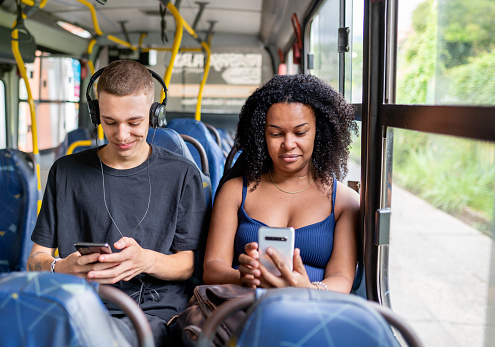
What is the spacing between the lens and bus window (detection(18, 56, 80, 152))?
5020 mm

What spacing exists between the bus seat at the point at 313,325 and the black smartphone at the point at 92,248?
61 cm

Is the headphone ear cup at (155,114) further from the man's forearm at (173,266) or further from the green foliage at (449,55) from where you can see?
the green foliage at (449,55)

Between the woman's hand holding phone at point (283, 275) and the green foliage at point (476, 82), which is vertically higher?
the green foliage at point (476, 82)

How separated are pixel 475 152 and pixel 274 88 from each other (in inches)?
35.1

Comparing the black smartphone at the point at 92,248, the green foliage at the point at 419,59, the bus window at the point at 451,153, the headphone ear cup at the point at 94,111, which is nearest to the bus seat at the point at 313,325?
the bus window at the point at 451,153

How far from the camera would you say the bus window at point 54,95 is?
5020 mm

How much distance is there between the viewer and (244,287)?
4.77 feet

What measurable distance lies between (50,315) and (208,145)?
2219mm

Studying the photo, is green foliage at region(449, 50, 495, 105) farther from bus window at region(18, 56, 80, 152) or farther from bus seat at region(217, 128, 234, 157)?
bus window at region(18, 56, 80, 152)

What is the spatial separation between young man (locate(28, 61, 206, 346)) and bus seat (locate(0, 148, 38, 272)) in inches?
31.6

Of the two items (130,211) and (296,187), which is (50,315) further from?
(296,187)

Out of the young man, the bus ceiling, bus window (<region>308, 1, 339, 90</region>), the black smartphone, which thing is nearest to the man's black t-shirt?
the young man

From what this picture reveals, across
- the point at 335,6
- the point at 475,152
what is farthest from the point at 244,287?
the point at 335,6

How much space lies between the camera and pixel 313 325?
2.91 ft
